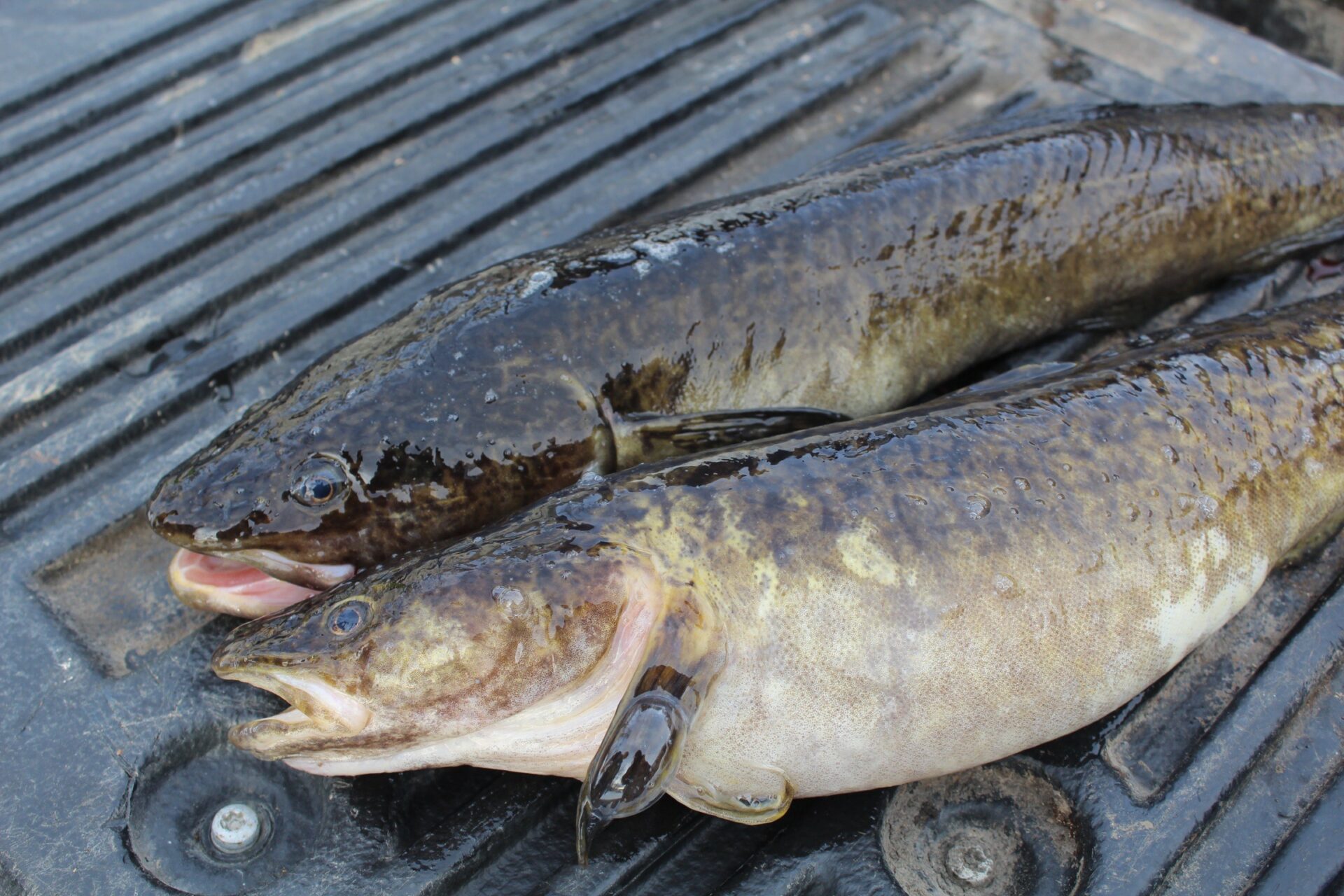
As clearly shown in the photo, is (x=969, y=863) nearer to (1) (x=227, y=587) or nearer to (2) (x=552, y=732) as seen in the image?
(2) (x=552, y=732)

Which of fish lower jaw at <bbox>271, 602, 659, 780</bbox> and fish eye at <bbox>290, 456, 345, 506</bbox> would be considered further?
fish eye at <bbox>290, 456, 345, 506</bbox>

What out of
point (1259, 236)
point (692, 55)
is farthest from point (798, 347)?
point (692, 55)

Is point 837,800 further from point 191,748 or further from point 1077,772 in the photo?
point 191,748

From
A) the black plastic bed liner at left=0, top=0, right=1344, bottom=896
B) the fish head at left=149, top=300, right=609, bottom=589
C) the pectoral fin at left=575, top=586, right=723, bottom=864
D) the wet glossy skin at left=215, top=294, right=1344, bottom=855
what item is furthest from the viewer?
the fish head at left=149, top=300, right=609, bottom=589

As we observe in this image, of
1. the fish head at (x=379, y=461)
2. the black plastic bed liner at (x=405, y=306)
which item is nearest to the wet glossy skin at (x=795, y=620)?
the black plastic bed liner at (x=405, y=306)

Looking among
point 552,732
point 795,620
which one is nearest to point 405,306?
point 552,732

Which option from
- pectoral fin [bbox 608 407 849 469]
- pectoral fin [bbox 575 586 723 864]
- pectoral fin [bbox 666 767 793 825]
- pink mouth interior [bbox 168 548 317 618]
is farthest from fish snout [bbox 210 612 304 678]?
pectoral fin [bbox 608 407 849 469]

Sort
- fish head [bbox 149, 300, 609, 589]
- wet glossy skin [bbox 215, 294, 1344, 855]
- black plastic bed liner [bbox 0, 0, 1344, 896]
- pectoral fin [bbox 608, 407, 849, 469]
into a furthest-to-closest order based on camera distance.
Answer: pectoral fin [bbox 608, 407, 849, 469], fish head [bbox 149, 300, 609, 589], black plastic bed liner [bbox 0, 0, 1344, 896], wet glossy skin [bbox 215, 294, 1344, 855]

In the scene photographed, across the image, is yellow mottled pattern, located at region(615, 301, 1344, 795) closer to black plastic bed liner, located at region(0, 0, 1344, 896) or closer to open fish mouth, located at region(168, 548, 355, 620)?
black plastic bed liner, located at region(0, 0, 1344, 896)
